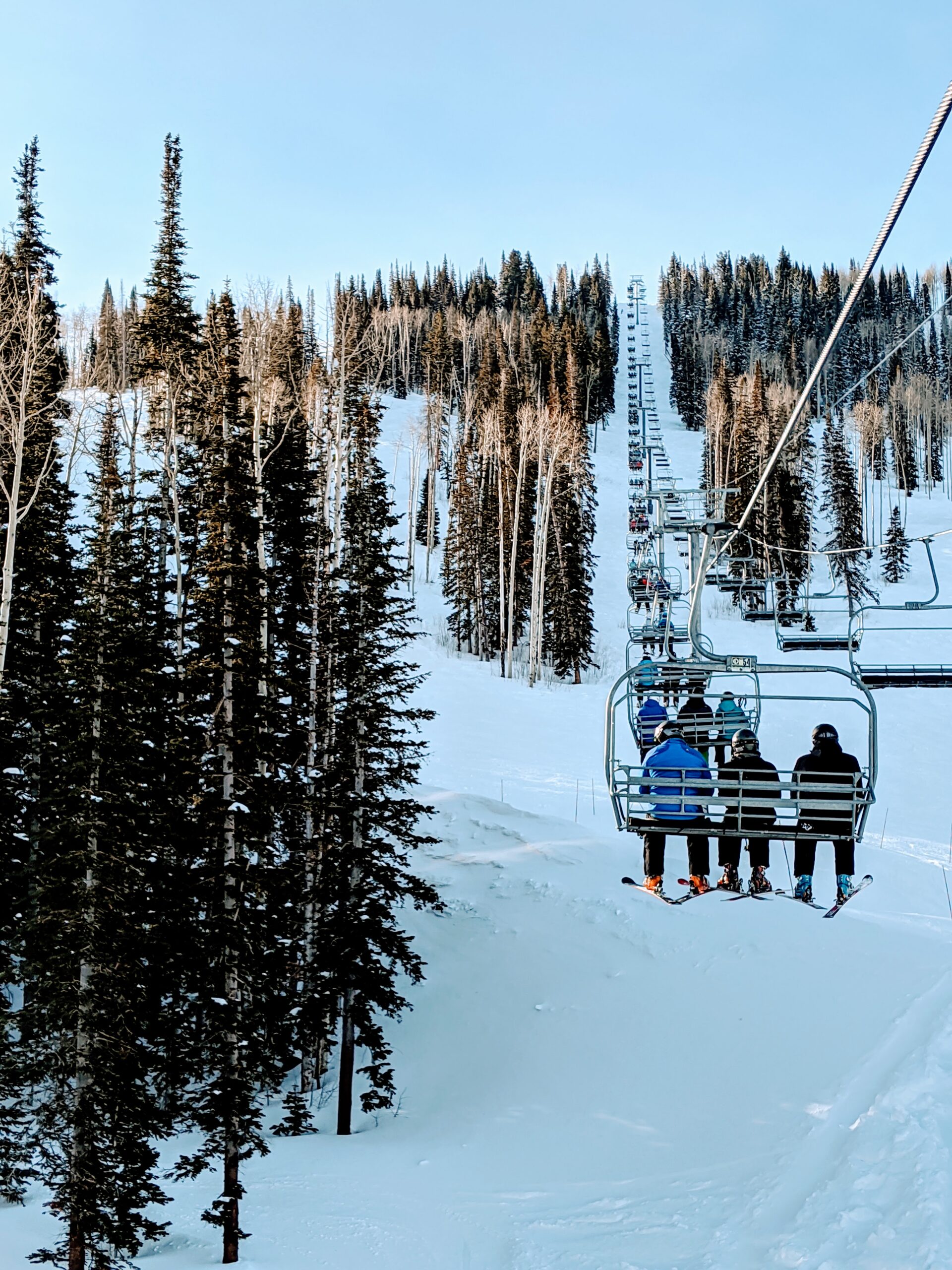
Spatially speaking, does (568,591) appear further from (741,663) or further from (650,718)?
(741,663)

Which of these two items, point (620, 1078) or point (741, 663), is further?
point (620, 1078)

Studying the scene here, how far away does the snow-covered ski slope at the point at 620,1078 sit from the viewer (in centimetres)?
1537

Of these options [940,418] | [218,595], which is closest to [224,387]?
[218,595]

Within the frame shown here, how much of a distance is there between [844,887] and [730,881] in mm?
1268

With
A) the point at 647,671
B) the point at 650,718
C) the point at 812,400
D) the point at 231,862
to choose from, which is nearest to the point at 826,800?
the point at 647,671

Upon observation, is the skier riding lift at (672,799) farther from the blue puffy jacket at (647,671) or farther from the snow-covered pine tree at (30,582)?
the snow-covered pine tree at (30,582)

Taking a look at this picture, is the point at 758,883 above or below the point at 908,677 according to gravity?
below

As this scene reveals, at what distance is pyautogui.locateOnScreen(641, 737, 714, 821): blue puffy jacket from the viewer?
386 inches

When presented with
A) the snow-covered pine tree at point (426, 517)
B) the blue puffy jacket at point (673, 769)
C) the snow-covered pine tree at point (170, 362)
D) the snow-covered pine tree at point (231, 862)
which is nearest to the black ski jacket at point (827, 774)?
the blue puffy jacket at point (673, 769)

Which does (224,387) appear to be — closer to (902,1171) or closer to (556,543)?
(902,1171)

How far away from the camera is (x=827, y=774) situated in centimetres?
934

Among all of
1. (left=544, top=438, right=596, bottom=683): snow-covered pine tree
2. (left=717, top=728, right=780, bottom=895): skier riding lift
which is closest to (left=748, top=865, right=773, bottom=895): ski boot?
(left=717, top=728, right=780, bottom=895): skier riding lift

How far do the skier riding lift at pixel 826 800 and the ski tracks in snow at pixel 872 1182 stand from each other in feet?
19.5

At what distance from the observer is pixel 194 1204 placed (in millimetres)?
18094
